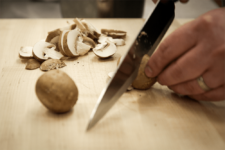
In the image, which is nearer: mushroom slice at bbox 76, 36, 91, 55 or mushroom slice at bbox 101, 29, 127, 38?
mushroom slice at bbox 76, 36, 91, 55

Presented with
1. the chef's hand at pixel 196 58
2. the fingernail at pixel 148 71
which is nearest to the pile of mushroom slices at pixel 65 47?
the fingernail at pixel 148 71

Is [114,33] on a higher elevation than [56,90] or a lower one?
lower

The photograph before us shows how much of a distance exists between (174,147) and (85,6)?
194cm

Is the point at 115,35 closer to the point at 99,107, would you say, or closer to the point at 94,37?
the point at 94,37

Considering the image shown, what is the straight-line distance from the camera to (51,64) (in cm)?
148

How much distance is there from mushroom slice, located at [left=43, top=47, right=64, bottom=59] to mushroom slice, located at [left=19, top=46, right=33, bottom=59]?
111 millimetres

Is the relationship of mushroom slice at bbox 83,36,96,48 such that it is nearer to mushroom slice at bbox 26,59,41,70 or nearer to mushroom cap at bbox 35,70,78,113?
mushroom slice at bbox 26,59,41,70

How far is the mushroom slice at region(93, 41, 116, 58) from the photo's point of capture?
161cm

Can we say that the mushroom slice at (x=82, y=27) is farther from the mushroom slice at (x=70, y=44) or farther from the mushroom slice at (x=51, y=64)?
the mushroom slice at (x=51, y=64)

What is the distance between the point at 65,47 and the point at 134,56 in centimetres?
63

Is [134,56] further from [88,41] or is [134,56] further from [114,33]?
[114,33]

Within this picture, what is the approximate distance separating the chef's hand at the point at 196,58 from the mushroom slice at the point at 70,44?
62 cm

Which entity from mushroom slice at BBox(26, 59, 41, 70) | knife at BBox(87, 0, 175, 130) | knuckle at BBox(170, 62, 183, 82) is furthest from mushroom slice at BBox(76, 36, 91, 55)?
knuckle at BBox(170, 62, 183, 82)

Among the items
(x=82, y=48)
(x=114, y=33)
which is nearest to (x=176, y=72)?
(x=82, y=48)
